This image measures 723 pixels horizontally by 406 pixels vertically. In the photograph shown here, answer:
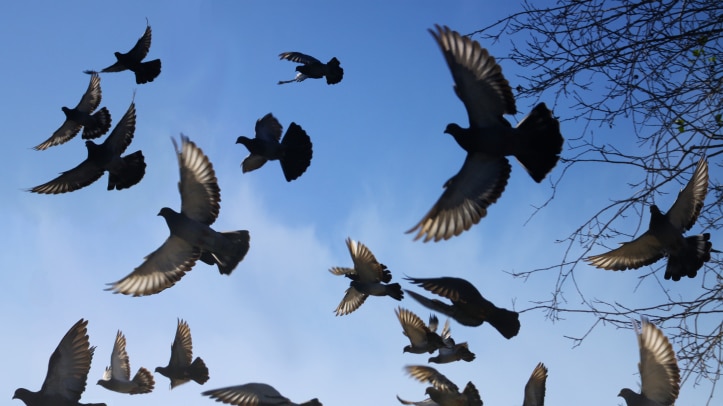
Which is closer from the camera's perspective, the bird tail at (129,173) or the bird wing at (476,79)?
the bird wing at (476,79)

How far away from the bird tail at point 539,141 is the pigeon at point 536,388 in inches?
89.5

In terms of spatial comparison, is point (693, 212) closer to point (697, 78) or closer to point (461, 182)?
point (697, 78)

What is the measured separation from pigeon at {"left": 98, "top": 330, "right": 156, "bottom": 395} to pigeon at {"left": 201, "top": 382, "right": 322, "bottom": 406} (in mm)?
1647

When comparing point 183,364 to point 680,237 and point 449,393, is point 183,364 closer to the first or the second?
point 449,393

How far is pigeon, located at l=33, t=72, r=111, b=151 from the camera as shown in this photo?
8977mm

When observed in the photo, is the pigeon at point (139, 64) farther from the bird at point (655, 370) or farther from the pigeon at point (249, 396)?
the bird at point (655, 370)

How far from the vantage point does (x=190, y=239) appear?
686 cm

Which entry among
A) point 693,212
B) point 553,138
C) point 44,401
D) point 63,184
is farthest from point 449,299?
point 63,184

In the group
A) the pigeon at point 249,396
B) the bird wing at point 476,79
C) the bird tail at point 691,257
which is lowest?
the pigeon at point 249,396

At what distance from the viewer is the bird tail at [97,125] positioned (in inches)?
352

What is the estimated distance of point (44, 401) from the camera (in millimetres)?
6723

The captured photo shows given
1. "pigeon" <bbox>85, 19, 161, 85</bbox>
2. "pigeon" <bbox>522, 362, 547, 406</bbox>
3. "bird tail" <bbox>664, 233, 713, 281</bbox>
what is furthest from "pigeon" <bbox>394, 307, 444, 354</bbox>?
"pigeon" <bbox>85, 19, 161, 85</bbox>

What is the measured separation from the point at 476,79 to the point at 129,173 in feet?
13.1

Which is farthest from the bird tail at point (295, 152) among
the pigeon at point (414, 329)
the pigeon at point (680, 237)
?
the pigeon at point (680, 237)
